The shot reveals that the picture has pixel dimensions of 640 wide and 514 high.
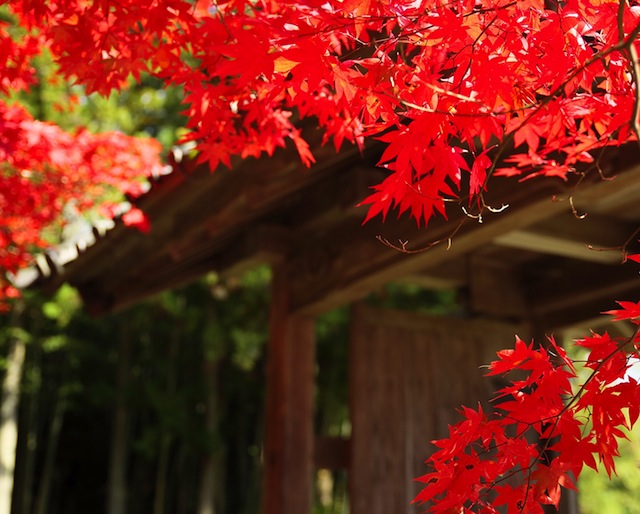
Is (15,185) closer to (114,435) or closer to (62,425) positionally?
(114,435)

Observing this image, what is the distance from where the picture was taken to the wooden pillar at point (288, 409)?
13.0ft

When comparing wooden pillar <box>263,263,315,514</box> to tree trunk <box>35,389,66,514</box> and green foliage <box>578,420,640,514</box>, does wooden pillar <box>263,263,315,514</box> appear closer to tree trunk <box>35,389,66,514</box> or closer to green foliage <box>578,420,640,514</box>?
tree trunk <box>35,389,66,514</box>

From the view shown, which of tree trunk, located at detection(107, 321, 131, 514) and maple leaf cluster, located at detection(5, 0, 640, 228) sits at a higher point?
tree trunk, located at detection(107, 321, 131, 514)

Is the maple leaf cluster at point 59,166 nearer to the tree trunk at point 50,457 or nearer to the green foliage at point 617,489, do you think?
the tree trunk at point 50,457

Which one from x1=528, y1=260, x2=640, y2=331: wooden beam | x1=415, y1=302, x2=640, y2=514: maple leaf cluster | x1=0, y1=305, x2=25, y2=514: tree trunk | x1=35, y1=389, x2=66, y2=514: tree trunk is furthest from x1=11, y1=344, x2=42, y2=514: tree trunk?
x1=415, y1=302, x2=640, y2=514: maple leaf cluster

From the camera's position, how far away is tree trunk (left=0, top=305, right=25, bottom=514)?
9.07 m

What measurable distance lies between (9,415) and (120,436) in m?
1.74

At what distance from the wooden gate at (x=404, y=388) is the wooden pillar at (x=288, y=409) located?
0.24 m

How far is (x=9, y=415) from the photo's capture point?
935 centimetres

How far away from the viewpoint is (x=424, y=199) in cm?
172

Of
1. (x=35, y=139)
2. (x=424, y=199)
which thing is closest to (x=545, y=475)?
(x=424, y=199)

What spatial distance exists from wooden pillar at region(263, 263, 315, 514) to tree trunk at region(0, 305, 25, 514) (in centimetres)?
588

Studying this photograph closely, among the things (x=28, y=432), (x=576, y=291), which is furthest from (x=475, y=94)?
(x=28, y=432)

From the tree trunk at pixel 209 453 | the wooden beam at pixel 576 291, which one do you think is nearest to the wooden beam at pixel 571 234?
the wooden beam at pixel 576 291
